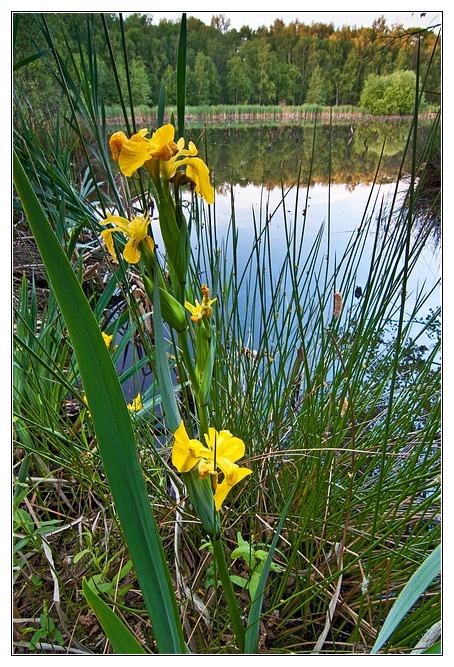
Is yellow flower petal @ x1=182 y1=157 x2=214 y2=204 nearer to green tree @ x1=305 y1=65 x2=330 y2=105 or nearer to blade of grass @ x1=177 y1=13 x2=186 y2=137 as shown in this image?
blade of grass @ x1=177 y1=13 x2=186 y2=137

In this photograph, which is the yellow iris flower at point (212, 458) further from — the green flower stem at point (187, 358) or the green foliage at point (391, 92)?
the green foliage at point (391, 92)

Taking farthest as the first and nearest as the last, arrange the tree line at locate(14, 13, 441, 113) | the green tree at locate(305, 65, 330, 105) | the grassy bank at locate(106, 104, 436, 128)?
the grassy bank at locate(106, 104, 436, 128)
the green tree at locate(305, 65, 330, 105)
the tree line at locate(14, 13, 441, 113)

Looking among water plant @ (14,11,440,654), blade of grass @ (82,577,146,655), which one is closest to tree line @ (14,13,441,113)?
water plant @ (14,11,440,654)

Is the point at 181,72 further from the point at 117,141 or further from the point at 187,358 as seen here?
the point at 187,358

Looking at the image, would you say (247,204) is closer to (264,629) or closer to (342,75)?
(342,75)

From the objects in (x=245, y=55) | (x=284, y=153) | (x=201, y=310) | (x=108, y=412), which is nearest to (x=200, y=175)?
(x=201, y=310)

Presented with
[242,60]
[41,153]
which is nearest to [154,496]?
[41,153]

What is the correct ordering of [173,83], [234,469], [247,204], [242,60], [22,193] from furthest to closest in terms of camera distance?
[247,204]
[242,60]
[173,83]
[234,469]
[22,193]
